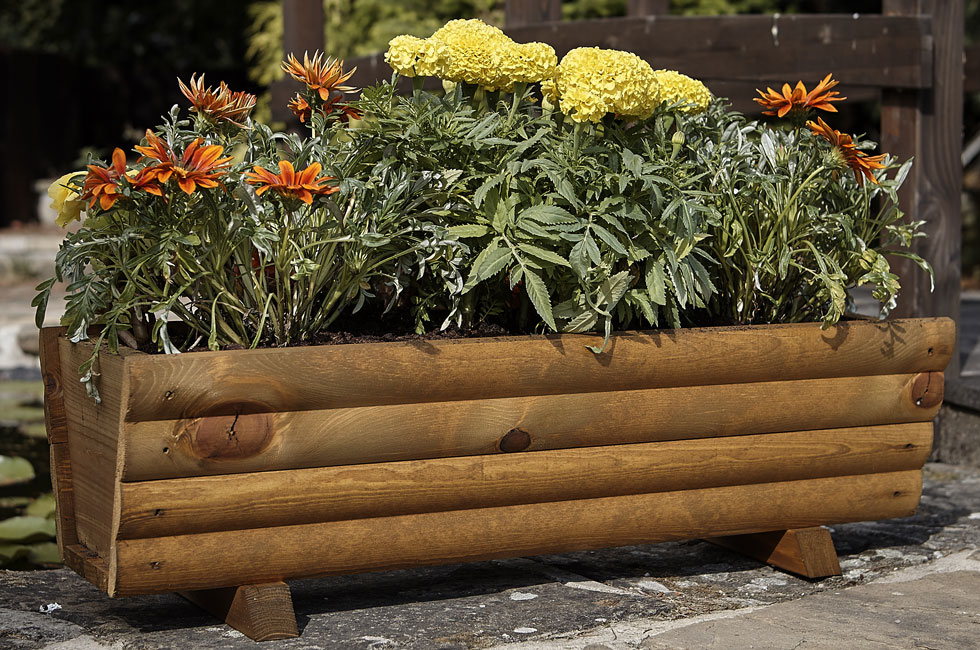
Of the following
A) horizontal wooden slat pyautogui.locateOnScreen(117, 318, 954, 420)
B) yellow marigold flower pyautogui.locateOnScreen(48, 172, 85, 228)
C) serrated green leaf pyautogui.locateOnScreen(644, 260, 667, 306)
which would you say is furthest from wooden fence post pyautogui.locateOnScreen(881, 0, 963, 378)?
yellow marigold flower pyautogui.locateOnScreen(48, 172, 85, 228)

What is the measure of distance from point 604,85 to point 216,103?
73 centimetres

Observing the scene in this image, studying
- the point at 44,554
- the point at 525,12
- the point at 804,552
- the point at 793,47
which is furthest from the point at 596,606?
the point at 525,12

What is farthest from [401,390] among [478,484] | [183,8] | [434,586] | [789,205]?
[183,8]

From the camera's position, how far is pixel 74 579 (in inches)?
99.3

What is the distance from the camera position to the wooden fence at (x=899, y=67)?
Result: 3.59 m

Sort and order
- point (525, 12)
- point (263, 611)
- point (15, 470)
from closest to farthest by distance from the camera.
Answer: point (263, 611) < point (15, 470) < point (525, 12)

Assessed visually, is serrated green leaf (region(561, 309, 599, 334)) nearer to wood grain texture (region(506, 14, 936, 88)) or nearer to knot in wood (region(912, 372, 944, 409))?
knot in wood (region(912, 372, 944, 409))

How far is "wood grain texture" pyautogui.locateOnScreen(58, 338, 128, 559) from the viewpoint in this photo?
6.40 ft

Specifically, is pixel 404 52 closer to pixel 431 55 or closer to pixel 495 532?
pixel 431 55

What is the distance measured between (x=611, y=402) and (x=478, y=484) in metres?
0.30

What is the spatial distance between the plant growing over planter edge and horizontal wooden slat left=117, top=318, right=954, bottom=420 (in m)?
0.08

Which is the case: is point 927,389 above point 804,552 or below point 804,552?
above

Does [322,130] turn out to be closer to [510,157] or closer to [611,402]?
[510,157]

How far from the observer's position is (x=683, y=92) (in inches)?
96.6
